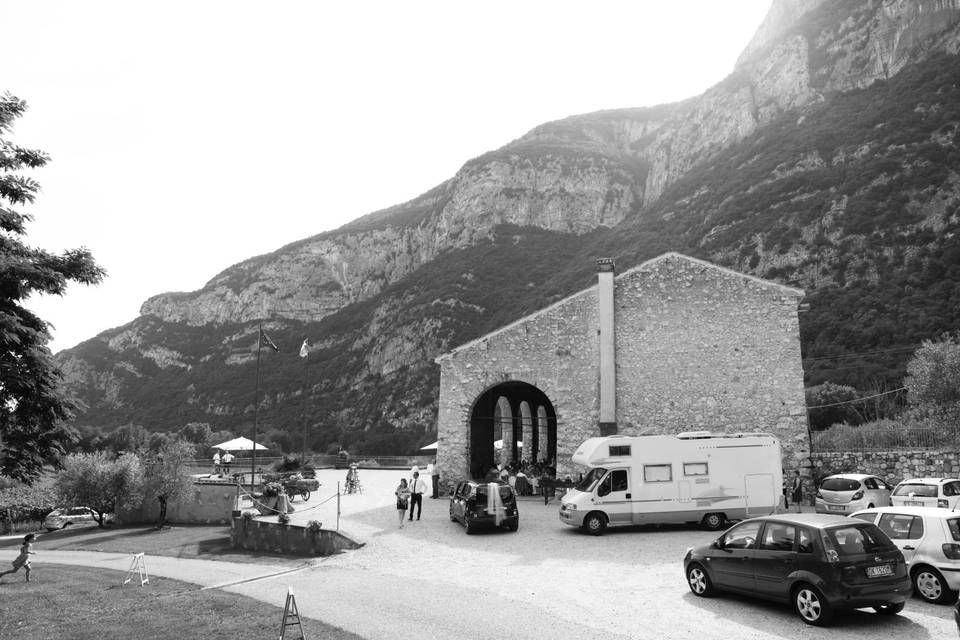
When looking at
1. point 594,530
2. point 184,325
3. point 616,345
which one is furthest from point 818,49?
point 184,325

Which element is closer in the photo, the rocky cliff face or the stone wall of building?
the stone wall of building

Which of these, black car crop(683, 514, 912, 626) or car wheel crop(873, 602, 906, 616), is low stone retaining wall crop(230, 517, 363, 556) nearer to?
black car crop(683, 514, 912, 626)

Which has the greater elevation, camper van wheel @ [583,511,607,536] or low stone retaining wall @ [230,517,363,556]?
camper van wheel @ [583,511,607,536]

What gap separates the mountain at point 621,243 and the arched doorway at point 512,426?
22.7 m

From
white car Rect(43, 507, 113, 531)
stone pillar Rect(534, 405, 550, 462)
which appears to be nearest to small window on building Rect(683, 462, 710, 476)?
stone pillar Rect(534, 405, 550, 462)

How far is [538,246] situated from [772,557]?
107m

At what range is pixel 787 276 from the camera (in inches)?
2346

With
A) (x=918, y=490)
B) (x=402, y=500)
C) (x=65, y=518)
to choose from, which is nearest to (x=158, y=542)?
(x=402, y=500)

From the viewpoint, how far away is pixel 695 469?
1516 centimetres

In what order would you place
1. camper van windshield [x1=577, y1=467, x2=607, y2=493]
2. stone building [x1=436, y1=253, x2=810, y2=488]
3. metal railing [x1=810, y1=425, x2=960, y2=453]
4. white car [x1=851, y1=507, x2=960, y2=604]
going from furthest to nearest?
stone building [x1=436, y1=253, x2=810, y2=488]
metal railing [x1=810, y1=425, x2=960, y2=453]
camper van windshield [x1=577, y1=467, x2=607, y2=493]
white car [x1=851, y1=507, x2=960, y2=604]

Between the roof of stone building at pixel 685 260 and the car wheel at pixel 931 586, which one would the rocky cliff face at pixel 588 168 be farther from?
the car wheel at pixel 931 586

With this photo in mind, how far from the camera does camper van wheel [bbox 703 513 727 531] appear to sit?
49.5 ft

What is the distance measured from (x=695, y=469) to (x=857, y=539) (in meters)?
8.05

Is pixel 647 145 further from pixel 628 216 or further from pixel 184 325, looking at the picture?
pixel 184 325
